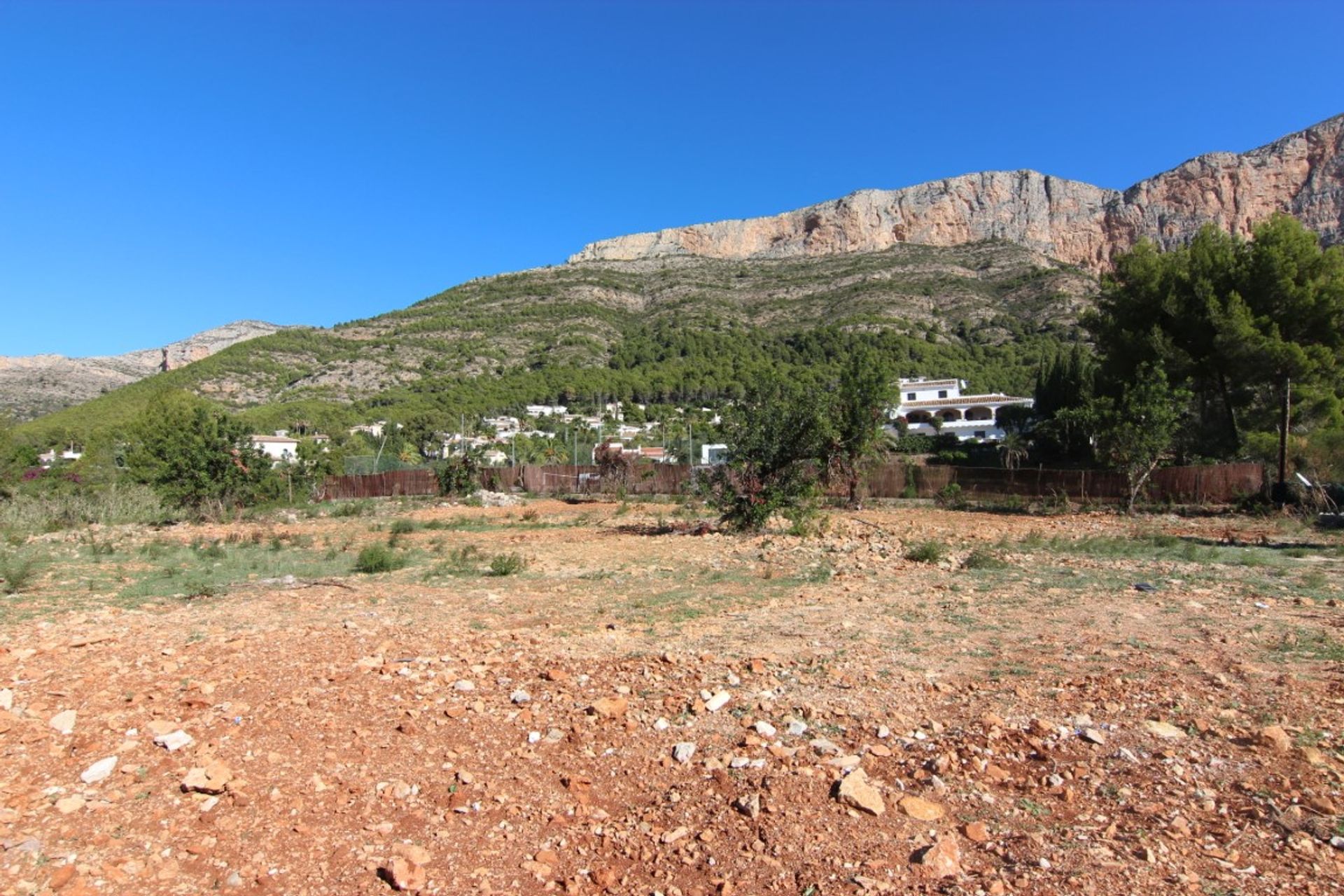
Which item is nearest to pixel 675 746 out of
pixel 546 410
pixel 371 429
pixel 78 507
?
pixel 78 507

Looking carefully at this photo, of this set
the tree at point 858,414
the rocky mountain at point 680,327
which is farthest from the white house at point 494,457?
the tree at point 858,414

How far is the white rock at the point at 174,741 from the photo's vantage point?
3.55 meters

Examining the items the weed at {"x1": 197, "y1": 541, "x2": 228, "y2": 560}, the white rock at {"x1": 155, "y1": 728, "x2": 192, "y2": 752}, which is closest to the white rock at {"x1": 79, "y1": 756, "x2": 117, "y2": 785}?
the white rock at {"x1": 155, "y1": 728, "x2": 192, "y2": 752}

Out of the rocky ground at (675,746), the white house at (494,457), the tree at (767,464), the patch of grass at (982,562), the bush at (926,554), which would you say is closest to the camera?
the rocky ground at (675,746)

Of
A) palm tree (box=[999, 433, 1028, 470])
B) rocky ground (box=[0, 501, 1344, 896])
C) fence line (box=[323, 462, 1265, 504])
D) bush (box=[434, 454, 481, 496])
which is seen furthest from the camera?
palm tree (box=[999, 433, 1028, 470])

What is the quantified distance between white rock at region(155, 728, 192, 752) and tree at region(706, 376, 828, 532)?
12.1 m

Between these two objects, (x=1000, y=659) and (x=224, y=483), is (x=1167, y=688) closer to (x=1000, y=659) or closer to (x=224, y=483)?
(x=1000, y=659)

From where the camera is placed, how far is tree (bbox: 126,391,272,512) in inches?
785

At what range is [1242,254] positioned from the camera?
24.2m

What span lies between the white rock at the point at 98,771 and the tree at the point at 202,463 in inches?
777

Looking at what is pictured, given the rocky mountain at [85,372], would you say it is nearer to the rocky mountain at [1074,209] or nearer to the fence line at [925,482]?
the fence line at [925,482]

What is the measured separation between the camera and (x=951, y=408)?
203 ft

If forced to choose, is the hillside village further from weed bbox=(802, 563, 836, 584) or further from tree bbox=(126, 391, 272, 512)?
weed bbox=(802, 563, 836, 584)

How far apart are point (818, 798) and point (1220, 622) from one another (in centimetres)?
538
